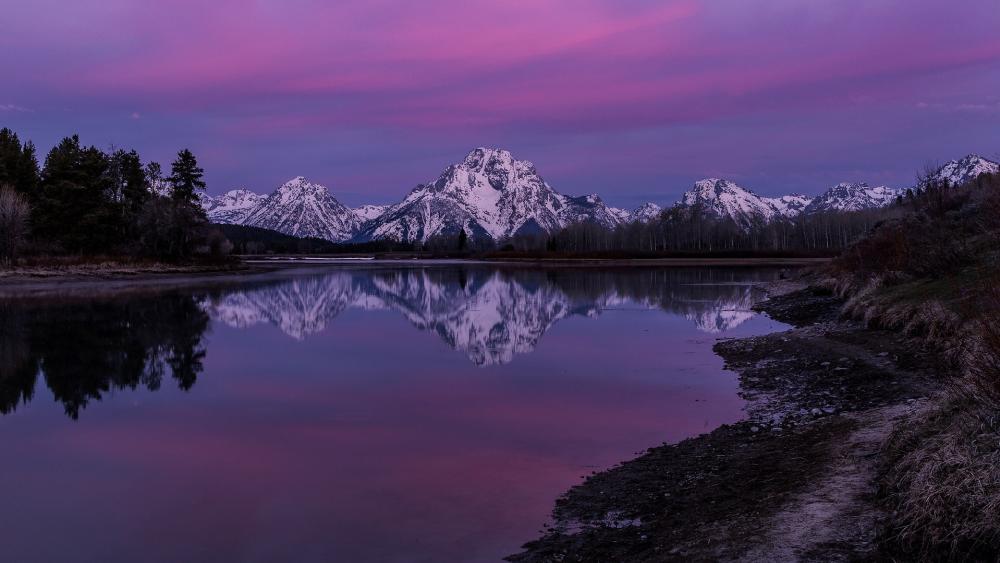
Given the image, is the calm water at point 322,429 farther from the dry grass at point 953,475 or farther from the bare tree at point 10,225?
the bare tree at point 10,225

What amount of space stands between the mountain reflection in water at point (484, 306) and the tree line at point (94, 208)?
104ft

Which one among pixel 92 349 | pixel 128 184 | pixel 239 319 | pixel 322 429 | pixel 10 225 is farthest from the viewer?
pixel 128 184

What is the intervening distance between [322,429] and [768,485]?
387 inches

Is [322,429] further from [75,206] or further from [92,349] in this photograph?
[75,206]

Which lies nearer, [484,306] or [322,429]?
[322,429]

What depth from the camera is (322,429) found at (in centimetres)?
1588

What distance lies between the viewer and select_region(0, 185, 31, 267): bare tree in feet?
233

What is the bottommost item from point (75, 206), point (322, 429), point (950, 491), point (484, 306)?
point (322, 429)

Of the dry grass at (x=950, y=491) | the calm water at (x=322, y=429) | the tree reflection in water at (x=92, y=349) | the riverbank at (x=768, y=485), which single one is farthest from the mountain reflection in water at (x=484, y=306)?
the dry grass at (x=950, y=491)

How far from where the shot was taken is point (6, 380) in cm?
2150

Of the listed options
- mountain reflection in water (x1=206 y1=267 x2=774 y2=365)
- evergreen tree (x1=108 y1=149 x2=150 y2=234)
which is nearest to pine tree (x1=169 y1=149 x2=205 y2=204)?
evergreen tree (x1=108 y1=149 x2=150 y2=234)

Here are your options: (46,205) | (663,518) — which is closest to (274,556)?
(663,518)

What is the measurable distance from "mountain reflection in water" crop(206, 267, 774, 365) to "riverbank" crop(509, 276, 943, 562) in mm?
12754

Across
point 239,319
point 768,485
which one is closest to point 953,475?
point 768,485
